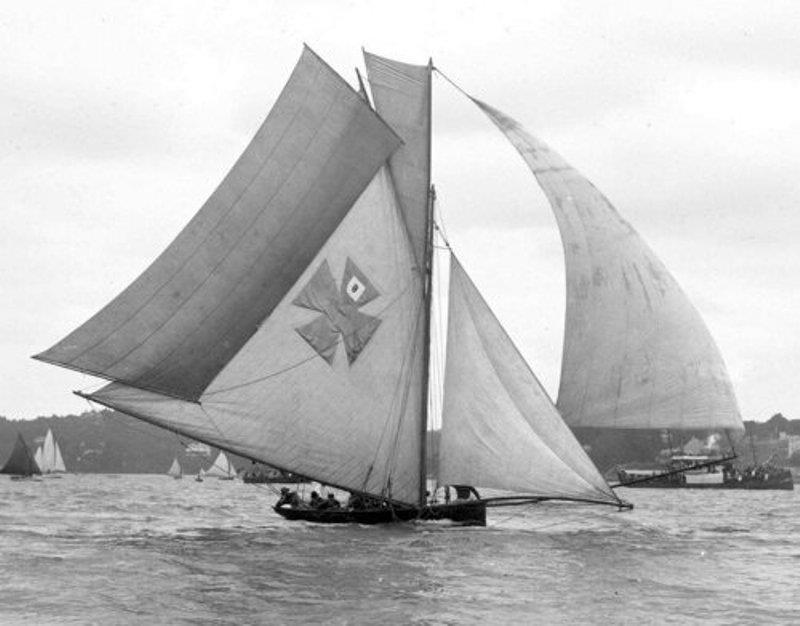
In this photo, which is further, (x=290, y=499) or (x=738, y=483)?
(x=738, y=483)

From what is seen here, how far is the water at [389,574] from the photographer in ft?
81.0

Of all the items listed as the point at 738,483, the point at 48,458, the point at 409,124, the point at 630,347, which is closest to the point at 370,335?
the point at 409,124

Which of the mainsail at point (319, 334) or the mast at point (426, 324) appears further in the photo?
the mast at point (426, 324)

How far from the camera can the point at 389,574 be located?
97.1 ft

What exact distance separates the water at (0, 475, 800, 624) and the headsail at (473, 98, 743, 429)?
3.90m

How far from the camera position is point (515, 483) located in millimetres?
37219

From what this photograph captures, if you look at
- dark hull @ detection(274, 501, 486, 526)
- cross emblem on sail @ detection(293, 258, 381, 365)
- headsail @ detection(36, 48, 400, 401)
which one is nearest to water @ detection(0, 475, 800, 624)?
dark hull @ detection(274, 501, 486, 526)

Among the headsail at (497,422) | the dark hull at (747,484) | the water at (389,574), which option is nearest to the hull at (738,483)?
the dark hull at (747,484)

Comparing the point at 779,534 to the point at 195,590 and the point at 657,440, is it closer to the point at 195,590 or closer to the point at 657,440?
the point at 195,590

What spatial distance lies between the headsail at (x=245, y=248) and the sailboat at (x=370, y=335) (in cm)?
5

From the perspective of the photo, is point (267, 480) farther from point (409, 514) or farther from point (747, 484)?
point (747, 484)

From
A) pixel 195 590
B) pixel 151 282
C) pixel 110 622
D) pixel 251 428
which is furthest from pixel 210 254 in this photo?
pixel 110 622

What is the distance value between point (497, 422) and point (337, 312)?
5832mm

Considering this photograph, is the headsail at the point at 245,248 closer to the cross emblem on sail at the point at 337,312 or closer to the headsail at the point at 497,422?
the cross emblem on sail at the point at 337,312
